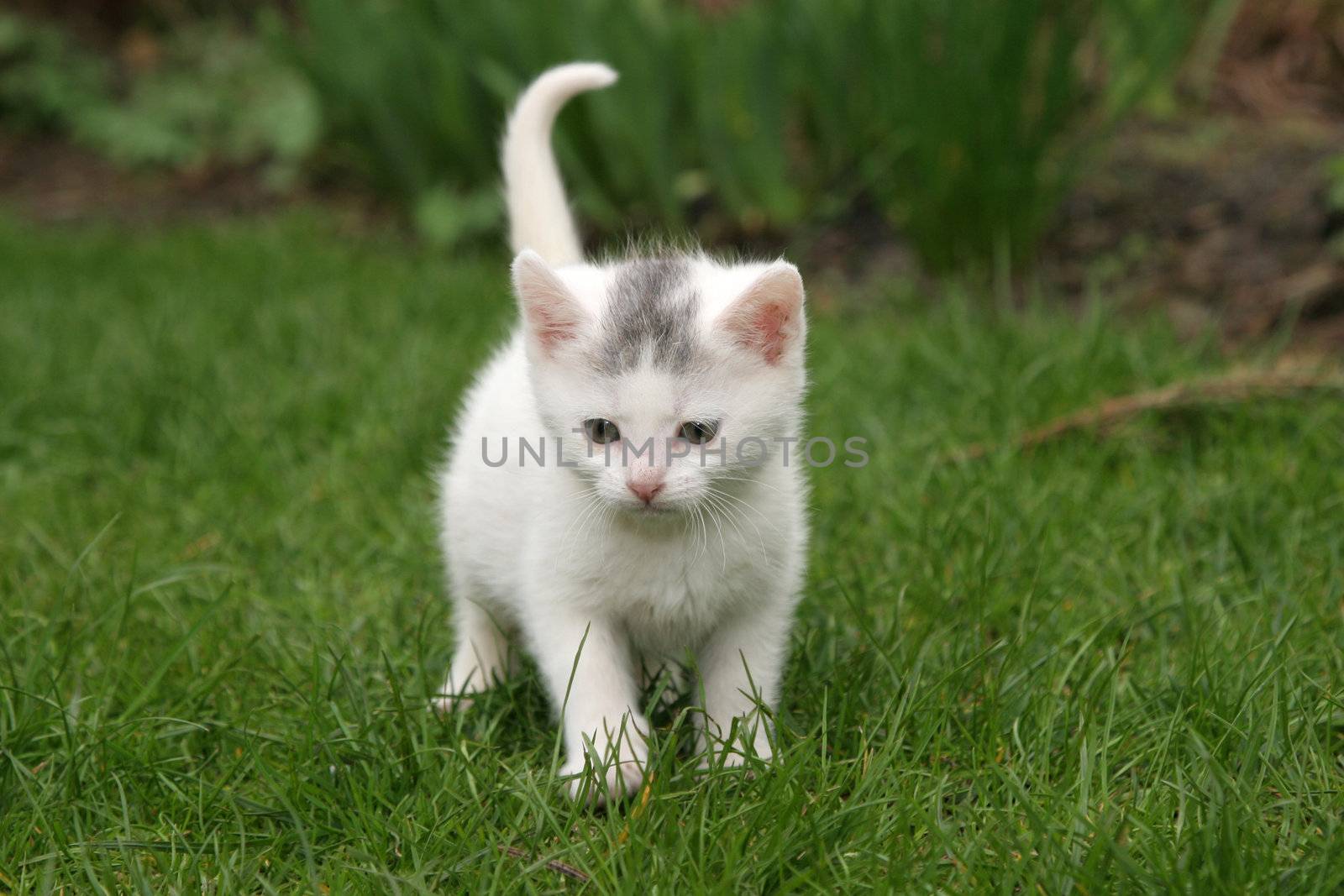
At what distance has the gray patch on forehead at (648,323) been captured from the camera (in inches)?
84.3

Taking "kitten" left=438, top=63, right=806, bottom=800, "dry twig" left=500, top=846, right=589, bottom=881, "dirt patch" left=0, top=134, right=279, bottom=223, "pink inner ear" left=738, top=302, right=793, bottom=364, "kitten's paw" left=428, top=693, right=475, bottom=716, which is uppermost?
"dirt patch" left=0, top=134, right=279, bottom=223

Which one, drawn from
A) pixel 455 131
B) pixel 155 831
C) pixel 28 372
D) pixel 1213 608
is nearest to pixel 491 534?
pixel 155 831

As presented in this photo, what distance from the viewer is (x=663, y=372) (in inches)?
84.1

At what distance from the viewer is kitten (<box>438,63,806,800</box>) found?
2.14 m

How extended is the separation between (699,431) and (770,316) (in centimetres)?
24

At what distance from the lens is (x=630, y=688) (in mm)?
2355

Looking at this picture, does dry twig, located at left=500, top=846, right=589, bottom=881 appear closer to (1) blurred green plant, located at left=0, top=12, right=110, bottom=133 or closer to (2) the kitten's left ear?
(2) the kitten's left ear

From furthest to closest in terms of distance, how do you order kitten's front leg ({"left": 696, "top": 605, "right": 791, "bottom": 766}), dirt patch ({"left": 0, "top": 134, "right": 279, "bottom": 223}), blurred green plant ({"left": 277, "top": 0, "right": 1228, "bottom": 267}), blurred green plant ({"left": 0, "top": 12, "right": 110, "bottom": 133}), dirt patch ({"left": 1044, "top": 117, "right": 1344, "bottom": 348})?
Result: blurred green plant ({"left": 0, "top": 12, "right": 110, "bottom": 133}) < dirt patch ({"left": 0, "top": 134, "right": 279, "bottom": 223}) < blurred green plant ({"left": 277, "top": 0, "right": 1228, "bottom": 267}) < dirt patch ({"left": 1044, "top": 117, "right": 1344, "bottom": 348}) < kitten's front leg ({"left": 696, "top": 605, "right": 791, "bottom": 766})

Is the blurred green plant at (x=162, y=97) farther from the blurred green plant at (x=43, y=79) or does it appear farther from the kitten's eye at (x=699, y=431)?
the kitten's eye at (x=699, y=431)

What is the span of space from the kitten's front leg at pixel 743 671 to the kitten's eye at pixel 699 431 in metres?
0.41

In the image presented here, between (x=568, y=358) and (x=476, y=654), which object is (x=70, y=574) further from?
(x=568, y=358)

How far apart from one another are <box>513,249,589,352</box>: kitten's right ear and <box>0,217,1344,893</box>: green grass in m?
0.72

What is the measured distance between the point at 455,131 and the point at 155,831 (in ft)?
14.4

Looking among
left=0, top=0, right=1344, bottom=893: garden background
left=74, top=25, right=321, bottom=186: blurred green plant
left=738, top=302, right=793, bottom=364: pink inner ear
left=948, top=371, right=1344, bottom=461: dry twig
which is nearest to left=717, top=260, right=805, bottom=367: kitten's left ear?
left=738, top=302, right=793, bottom=364: pink inner ear
